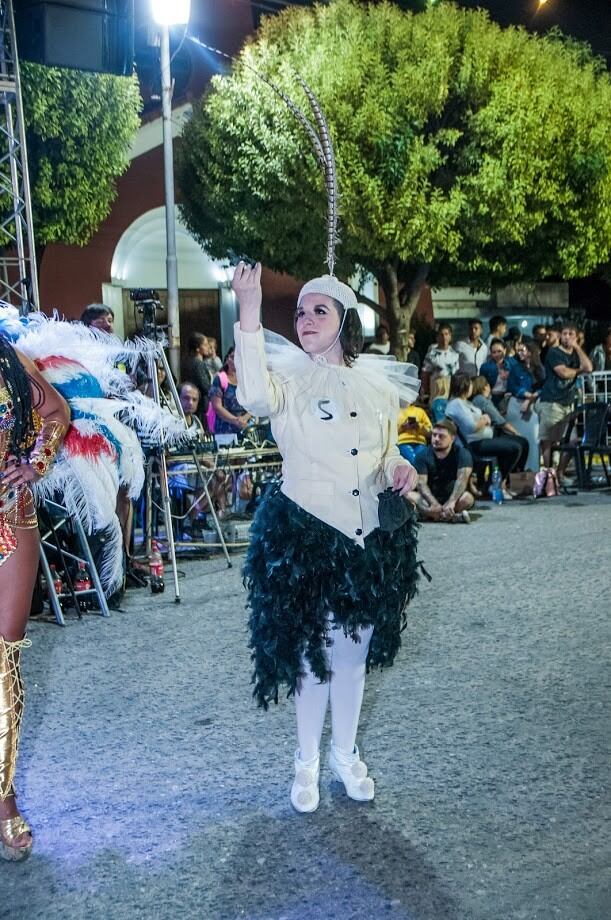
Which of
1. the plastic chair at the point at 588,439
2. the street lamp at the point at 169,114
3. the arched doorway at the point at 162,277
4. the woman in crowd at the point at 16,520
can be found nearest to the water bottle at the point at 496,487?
the plastic chair at the point at 588,439

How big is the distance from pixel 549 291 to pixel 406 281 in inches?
384

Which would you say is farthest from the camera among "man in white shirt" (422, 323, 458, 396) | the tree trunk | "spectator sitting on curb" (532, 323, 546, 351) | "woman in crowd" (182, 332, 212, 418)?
the tree trunk

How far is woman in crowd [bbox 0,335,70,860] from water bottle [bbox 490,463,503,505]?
28.5 feet

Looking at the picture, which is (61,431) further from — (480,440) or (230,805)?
(480,440)

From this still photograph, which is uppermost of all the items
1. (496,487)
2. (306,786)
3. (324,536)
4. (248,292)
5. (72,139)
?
(72,139)

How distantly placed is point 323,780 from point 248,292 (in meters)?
1.98

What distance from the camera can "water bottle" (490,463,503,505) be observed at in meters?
11.4

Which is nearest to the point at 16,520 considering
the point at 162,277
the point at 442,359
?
the point at 442,359

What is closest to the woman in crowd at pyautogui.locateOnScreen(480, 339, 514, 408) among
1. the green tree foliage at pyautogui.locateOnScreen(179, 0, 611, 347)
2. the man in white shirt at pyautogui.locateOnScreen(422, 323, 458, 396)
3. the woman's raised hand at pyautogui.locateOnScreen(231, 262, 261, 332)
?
the man in white shirt at pyautogui.locateOnScreen(422, 323, 458, 396)

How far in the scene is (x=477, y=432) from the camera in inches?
451

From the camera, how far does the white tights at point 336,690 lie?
11.4ft

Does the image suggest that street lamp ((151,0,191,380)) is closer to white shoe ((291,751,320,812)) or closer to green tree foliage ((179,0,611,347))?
green tree foliage ((179,0,611,347))

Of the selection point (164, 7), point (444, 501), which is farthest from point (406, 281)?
point (444, 501)

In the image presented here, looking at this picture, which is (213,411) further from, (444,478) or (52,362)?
(52,362)
